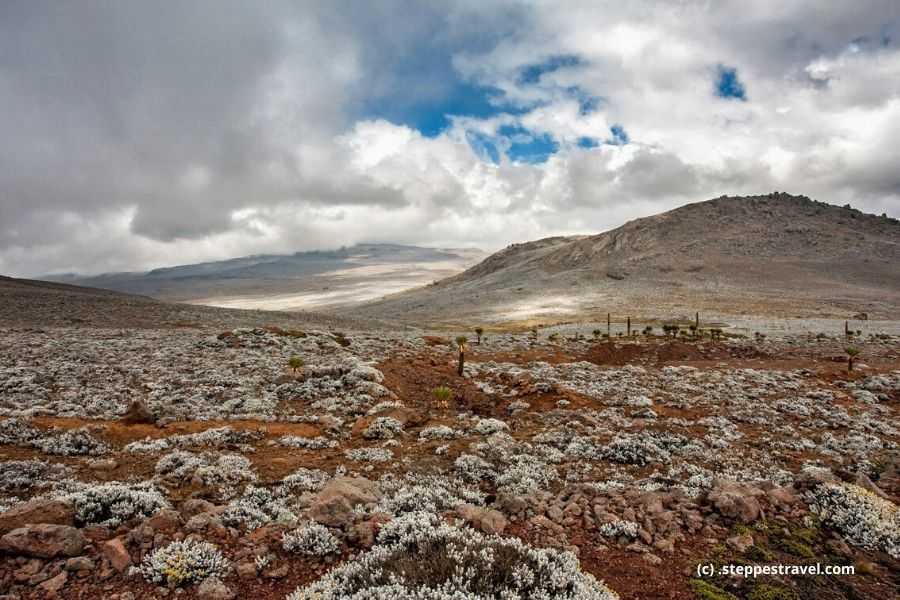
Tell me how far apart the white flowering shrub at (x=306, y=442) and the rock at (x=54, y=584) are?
7.07 meters

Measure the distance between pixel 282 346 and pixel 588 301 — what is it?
95.0m

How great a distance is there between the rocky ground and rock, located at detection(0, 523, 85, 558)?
0.02 m

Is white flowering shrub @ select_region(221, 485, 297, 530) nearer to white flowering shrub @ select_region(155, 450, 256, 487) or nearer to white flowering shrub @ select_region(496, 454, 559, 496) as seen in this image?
white flowering shrub @ select_region(155, 450, 256, 487)

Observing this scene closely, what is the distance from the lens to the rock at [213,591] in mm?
5656

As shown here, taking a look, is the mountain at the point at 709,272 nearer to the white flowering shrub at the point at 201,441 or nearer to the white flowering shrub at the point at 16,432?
the white flowering shrub at the point at 201,441

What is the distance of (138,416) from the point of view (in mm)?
13977

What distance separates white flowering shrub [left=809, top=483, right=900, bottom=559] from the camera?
7109mm

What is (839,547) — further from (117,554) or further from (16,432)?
(16,432)

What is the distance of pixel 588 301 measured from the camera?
11331 centimetres

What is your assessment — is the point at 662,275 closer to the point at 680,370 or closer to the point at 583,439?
the point at 680,370

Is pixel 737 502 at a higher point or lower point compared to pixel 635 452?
higher

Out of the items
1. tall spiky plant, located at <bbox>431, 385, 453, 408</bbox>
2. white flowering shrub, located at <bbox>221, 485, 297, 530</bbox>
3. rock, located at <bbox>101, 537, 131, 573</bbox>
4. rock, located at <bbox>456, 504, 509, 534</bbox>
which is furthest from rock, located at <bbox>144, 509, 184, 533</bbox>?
tall spiky plant, located at <bbox>431, 385, 453, 408</bbox>

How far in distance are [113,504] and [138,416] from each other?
24.9 ft

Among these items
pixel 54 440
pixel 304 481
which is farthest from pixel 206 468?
pixel 54 440
